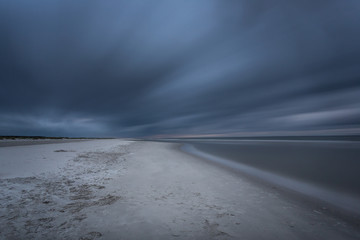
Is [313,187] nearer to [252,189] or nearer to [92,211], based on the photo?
[252,189]

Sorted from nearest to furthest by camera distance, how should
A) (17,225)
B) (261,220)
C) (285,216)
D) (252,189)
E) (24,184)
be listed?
(17,225) < (261,220) < (285,216) < (24,184) < (252,189)

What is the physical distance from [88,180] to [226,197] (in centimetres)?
609

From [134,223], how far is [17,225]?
2.49m

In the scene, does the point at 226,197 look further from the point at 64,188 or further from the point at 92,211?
the point at 64,188

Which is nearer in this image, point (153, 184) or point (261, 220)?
point (261, 220)

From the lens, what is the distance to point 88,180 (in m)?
6.81

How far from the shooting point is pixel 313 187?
23.3ft

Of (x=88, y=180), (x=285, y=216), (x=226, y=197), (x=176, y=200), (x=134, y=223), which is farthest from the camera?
(x=88, y=180)

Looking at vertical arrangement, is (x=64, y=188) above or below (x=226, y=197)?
above

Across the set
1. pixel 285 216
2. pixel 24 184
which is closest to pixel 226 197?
pixel 285 216

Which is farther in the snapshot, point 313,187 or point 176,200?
point 313,187

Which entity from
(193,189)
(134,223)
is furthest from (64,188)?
(193,189)

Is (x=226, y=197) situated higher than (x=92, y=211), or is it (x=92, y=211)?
(x=92, y=211)

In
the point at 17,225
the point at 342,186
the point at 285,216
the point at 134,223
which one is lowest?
the point at 342,186
